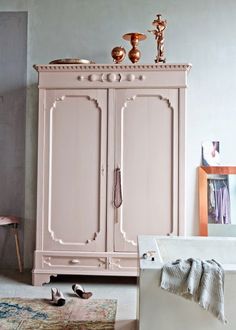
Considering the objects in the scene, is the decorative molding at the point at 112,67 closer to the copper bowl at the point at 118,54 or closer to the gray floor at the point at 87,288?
the copper bowl at the point at 118,54

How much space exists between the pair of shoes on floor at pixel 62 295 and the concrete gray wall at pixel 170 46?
973 millimetres

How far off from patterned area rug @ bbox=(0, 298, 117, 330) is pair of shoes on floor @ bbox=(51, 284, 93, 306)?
4 centimetres

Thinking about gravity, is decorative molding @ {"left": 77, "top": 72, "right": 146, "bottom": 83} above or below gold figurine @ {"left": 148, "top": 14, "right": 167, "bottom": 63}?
below

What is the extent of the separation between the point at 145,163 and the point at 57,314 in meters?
1.46

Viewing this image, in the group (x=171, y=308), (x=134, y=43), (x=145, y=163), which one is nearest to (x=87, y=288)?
(x=145, y=163)

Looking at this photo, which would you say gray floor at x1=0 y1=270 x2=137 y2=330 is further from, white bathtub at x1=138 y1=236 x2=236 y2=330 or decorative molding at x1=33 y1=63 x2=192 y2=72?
decorative molding at x1=33 y1=63 x2=192 y2=72

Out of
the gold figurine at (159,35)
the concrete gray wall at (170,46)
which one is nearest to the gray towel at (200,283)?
the concrete gray wall at (170,46)

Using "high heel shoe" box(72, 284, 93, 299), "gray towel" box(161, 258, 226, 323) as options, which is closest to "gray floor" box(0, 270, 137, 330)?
"high heel shoe" box(72, 284, 93, 299)

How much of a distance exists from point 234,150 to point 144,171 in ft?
3.53

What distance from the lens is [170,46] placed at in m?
3.95

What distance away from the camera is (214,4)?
395 cm

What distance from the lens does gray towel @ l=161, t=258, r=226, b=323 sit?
75.6 inches

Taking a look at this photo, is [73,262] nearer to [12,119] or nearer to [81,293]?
[81,293]

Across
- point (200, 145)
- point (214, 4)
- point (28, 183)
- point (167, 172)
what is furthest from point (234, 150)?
point (28, 183)
